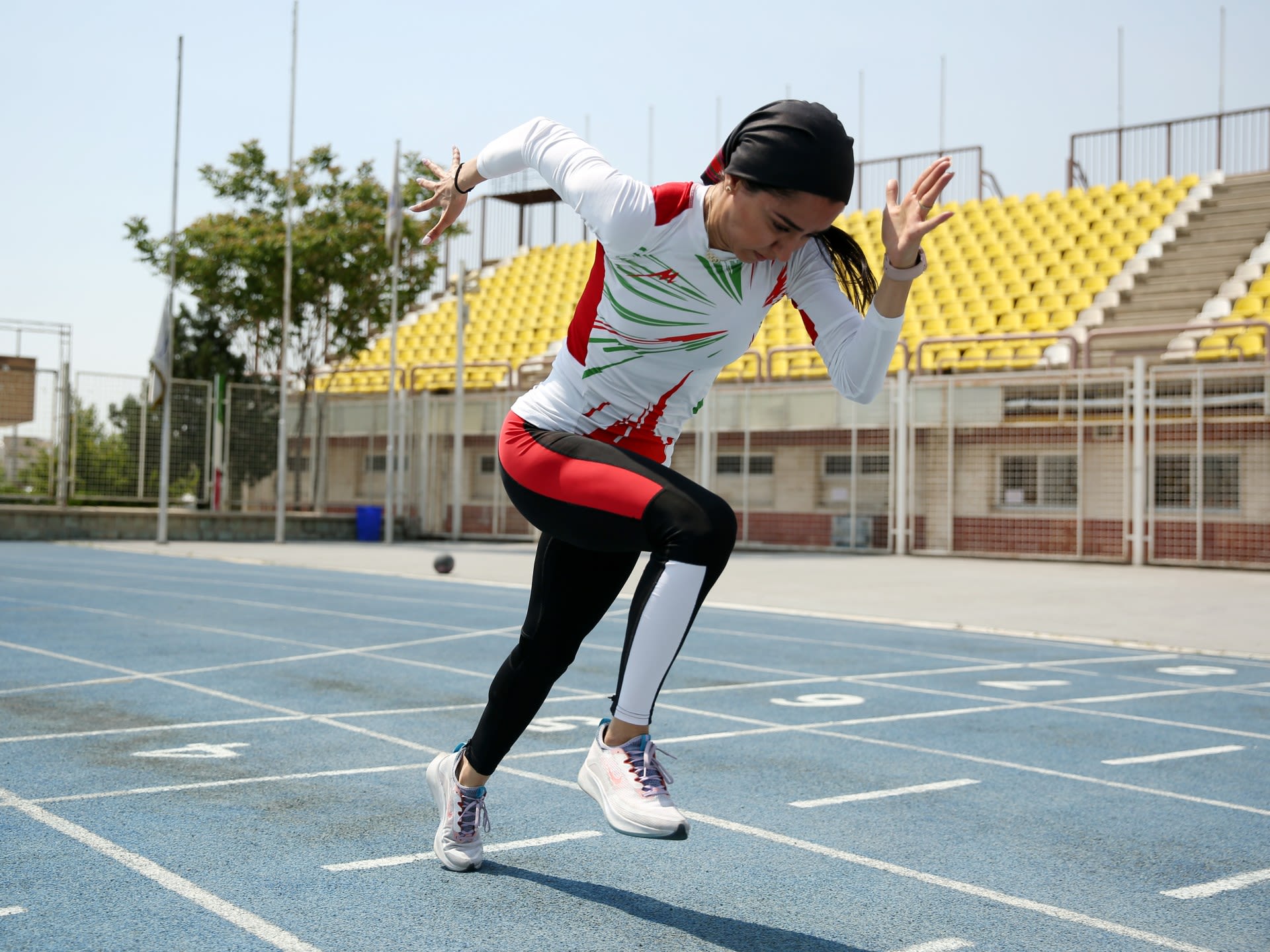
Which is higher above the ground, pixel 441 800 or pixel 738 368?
pixel 738 368

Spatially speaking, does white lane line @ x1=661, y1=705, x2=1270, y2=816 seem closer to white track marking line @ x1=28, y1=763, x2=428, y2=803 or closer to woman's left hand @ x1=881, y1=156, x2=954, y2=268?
white track marking line @ x1=28, y1=763, x2=428, y2=803

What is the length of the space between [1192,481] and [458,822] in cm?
1683

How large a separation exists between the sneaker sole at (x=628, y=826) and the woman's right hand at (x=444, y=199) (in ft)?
5.15

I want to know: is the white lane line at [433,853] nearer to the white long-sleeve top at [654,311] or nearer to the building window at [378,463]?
the white long-sleeve top at [654,311]

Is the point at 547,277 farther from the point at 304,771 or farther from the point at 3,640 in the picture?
the point at 304,771

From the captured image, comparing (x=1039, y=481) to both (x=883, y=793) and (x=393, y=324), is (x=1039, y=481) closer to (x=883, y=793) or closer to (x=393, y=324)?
(x=393, y=324)

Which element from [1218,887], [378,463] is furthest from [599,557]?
[378,463]

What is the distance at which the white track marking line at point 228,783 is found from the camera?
437 centimetres

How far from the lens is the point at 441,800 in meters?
3.59

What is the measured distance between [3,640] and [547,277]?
26358mm

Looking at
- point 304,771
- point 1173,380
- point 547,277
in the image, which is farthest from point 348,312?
point 304,771

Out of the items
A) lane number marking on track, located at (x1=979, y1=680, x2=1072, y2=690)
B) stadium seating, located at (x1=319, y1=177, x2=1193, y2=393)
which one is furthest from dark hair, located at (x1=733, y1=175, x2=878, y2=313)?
stadium seating, located at (x1=319, y1=177, x2=1193, y2=393)

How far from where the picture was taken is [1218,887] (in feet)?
11.9

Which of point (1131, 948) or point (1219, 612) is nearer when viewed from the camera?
point (1131, 948)
